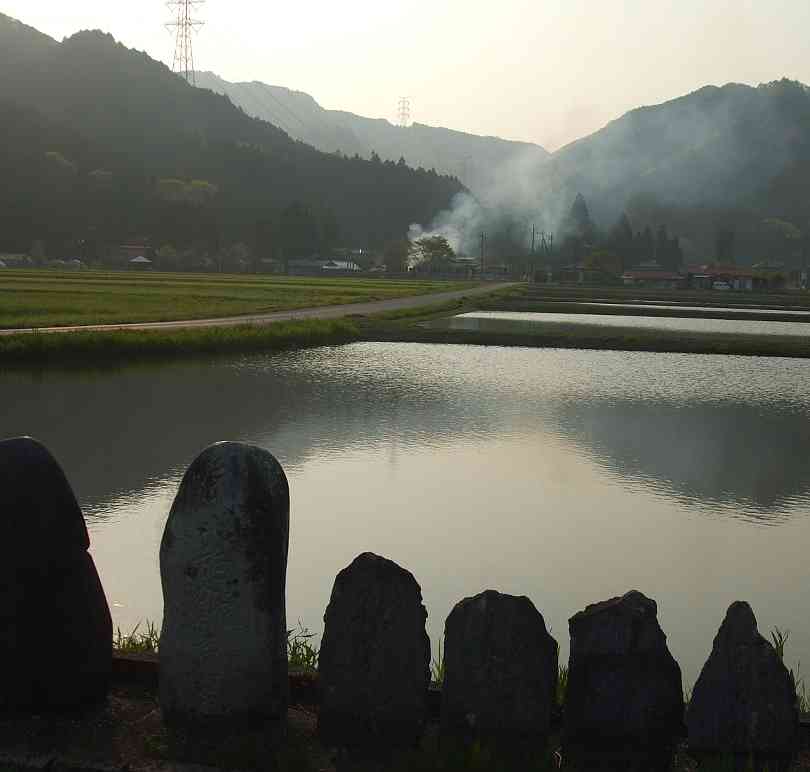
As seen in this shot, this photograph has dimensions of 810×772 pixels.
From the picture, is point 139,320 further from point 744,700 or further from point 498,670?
point 744,700

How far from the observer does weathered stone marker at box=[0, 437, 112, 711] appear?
3824 mm

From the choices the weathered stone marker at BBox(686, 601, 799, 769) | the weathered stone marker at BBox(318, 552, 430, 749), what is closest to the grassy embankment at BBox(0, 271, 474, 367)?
the weathered stone marker at BBox(318, 552, 430, 749)

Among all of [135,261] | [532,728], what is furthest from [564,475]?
[135,261]

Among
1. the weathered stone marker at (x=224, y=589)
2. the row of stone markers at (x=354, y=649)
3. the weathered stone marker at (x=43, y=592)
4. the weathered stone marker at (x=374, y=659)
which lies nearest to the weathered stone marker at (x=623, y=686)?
the row of stone markers at (x=354, y=649)

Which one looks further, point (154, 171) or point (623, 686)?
point (154, 171)

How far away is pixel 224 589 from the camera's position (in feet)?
12.3

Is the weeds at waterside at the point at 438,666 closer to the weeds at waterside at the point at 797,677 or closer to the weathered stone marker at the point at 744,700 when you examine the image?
the weathered stone marker at the point at 744,700

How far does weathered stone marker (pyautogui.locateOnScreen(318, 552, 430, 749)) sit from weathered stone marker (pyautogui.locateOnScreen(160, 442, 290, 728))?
26 cm

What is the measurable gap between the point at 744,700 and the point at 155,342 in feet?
65.8

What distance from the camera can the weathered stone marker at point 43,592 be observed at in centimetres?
382

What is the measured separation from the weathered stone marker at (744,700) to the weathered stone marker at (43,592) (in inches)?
96.5

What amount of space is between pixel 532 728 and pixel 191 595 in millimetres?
1423

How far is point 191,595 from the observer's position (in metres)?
3.79

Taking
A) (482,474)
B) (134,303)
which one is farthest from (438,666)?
(134,303)
